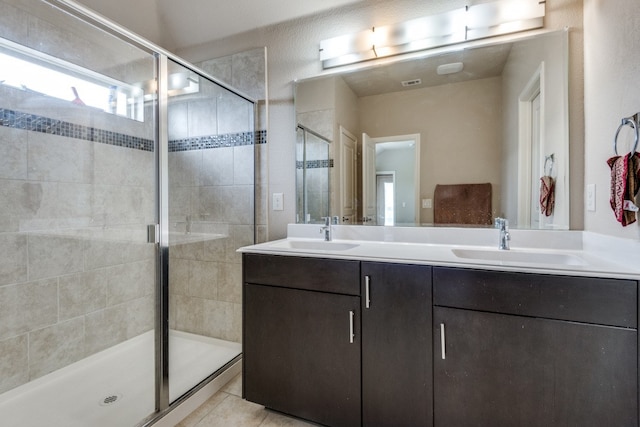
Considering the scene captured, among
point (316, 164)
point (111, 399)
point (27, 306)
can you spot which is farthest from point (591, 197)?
point (27, 306)

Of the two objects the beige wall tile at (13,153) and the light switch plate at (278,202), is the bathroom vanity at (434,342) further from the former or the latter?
the beige wall tile at (13,153)

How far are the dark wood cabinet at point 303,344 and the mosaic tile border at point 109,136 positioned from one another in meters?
1.02

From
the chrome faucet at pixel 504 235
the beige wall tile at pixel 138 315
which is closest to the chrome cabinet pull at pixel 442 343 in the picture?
the chrome faucet at pixel 504 235

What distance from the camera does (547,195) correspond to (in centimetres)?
152

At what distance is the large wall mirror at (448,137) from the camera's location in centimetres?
153

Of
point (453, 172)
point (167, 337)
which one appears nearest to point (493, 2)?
point (453, 172)

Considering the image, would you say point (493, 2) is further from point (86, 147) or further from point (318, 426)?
point (86, 147)

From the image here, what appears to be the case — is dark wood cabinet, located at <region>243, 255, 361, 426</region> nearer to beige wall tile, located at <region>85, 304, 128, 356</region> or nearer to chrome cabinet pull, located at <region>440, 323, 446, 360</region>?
chrome cabinet pull, located at <region>440, 323, 446, 360</region>

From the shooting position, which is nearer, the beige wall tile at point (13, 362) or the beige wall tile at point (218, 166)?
the beige wall tile at point (13, 362)

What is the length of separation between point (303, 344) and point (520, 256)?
43.8 inches

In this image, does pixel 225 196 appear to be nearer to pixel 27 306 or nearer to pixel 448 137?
pixel 27 306

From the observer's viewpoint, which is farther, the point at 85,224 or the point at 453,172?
the point at 85,224

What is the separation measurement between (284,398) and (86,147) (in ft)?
6.35

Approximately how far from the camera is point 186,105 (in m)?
2.00
